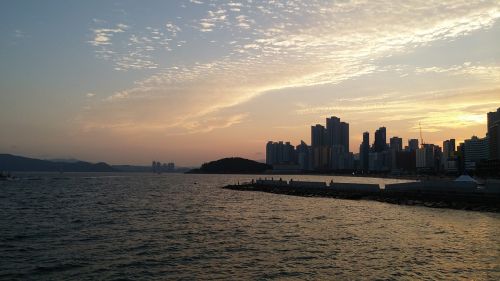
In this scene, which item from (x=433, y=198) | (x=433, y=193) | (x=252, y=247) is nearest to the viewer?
(x=252, y=247)

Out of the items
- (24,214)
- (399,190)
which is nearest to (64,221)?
(24,214)

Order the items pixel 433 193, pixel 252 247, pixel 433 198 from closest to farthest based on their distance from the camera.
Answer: pixel 252 247 → pixel 433 198 → pixel 433 193

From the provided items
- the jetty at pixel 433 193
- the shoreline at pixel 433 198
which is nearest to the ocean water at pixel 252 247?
the shoreline at pixel 433 198

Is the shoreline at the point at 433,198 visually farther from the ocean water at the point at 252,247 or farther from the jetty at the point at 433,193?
the ocean water at the point at 252,247

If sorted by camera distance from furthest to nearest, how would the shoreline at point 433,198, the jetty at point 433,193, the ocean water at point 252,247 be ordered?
the jetty at point 433,193
the shoreline at point 433,198
the ocean water at point 252,247

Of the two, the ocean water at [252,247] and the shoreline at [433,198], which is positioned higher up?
the shoreline at [433,198]

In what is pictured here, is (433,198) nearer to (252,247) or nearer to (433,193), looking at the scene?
(433,193)

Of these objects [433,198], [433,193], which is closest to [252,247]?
[433,198]

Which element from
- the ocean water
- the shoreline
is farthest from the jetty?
the ocean water

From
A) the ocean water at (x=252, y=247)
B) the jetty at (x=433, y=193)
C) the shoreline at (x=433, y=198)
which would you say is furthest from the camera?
the jetty at (x=433, y=193)

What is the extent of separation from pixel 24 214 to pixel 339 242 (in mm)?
39159

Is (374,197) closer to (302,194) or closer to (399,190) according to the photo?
(399,190)

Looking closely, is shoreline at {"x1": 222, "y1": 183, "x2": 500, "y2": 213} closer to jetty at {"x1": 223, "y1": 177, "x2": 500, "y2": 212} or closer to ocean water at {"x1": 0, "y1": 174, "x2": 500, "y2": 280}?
jetty at {"x1": 223, "y1": 177, "x2": 500, "y2": 212}

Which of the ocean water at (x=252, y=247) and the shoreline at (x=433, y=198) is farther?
the shoreline at (x=433, y=198)
